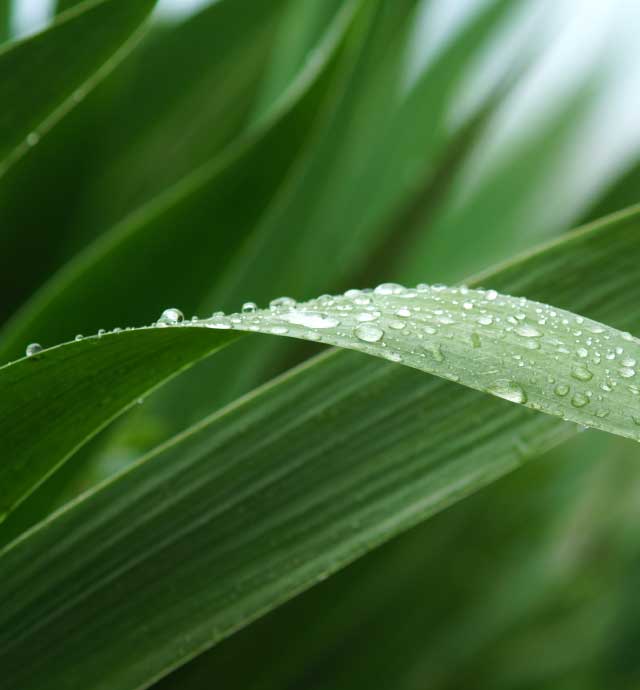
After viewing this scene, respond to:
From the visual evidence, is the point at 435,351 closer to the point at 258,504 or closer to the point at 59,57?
the point at 258,504

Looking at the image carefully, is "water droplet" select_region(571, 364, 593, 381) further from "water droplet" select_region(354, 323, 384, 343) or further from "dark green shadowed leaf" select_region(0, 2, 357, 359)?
"dark green shadowed leaf" select_region(0, 2, 357, 359)

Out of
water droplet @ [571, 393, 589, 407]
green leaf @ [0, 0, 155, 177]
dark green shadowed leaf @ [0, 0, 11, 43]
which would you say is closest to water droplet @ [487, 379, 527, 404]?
water droplet @ [571, 393, 589, 407]

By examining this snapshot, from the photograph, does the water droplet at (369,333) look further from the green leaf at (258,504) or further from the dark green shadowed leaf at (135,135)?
the dark green shadowed leaf at (135,135)

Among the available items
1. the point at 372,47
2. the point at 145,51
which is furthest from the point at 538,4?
the point at 145,51

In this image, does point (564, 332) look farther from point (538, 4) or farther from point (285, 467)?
point (538, 4)

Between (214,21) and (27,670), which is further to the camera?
(214,21)
